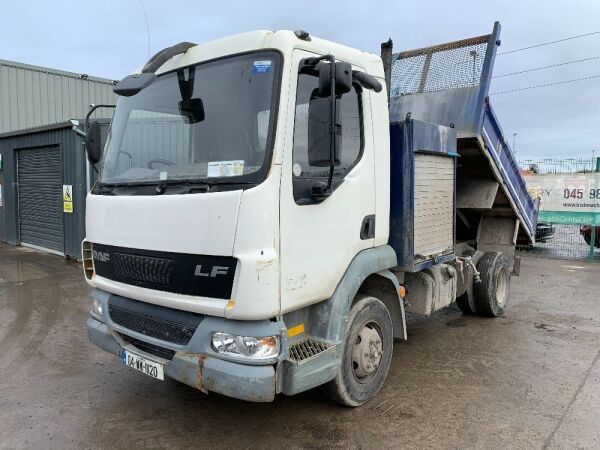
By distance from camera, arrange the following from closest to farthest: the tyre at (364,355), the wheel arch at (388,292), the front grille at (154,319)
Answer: the front grille at (154,319)
the tyre at (364,355)
the wheel arch at (388,292)

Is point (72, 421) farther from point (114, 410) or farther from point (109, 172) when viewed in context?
point (109, 172)

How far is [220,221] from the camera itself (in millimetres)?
2883

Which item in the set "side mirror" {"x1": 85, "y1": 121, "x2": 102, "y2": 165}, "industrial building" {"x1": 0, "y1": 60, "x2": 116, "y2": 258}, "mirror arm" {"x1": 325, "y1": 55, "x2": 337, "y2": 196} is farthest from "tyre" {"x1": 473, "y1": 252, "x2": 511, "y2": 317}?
A: "industrial building" {"x1": 0, "y1": 60, "x2": 116, "y2": 258}

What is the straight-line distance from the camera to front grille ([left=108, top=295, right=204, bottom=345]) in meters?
3.14

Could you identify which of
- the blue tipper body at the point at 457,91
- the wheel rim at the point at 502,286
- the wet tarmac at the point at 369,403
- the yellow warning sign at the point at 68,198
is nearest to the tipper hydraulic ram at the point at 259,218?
the wet tarmac at the point at 369,403

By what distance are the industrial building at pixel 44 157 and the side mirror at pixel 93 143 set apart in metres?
6.42

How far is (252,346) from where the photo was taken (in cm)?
292

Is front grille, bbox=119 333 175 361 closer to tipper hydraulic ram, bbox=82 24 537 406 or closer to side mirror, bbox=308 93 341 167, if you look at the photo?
tipper hydraulic ram, bbox=82 24 537 406

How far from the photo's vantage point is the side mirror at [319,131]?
2.96m

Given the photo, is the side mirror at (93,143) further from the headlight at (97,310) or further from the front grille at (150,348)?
the front grille at (150,348)

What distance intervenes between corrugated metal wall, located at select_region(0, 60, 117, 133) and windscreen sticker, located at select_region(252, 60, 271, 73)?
43.2ft

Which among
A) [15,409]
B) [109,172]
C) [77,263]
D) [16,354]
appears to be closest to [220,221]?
[109,172]

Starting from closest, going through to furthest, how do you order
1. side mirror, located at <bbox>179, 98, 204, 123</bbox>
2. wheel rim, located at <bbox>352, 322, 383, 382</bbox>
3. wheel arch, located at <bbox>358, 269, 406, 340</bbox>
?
side mirror, located at <bbox>179, 98, 204, 123</bbox> → wheel rim, located at <bbox>352, 322, 383, 382</bbox> → wheel arch, located at <bbox>358, 269, 406, 340</bbox>

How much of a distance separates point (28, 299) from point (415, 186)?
6.28 metres
